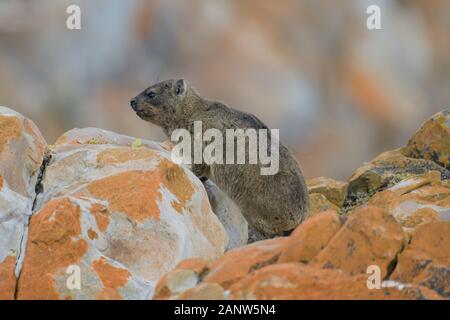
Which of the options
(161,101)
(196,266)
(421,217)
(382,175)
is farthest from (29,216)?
(382,175)

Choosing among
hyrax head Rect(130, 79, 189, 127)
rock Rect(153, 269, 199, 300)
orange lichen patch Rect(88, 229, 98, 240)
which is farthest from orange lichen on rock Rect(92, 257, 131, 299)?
hyrax head Rect(130, 79, 189, 127)

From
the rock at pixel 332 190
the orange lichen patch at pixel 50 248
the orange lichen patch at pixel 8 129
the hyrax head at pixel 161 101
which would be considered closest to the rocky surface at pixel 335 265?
the orange lichen patch at pixel 50 248

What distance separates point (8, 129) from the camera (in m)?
9.75

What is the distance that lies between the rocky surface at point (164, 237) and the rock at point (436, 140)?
2791 mm

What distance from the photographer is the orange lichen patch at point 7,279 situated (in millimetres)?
7691

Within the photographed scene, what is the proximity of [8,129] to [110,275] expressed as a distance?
9.26 ft

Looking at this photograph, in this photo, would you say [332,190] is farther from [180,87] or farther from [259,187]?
[259,187]

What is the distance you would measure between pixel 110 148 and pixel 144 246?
1.96m

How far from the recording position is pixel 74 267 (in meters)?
7.67

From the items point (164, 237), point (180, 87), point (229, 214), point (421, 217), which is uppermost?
point (180, 87)

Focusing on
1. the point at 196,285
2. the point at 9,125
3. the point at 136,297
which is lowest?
the point at 136,297

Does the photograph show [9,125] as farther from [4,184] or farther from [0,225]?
[0,225]
